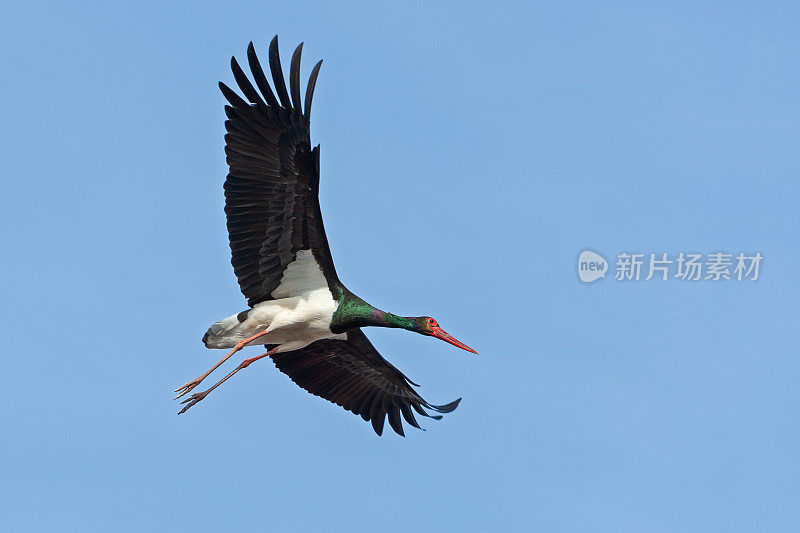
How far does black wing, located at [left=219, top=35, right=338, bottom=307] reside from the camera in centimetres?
Answer: 2114

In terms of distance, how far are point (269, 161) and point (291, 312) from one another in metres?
2.21

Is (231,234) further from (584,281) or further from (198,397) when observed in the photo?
(584,281)

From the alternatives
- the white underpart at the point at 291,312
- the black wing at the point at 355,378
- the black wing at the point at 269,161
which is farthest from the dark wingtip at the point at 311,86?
the black wing at the point at 355,378

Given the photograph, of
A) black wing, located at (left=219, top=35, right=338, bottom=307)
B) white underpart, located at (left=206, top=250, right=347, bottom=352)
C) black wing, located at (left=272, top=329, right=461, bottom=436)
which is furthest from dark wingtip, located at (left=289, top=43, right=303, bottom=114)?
black wing, located at (left=272, top=329, right=461, bottom=436)

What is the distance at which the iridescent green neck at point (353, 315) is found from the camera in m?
22.2

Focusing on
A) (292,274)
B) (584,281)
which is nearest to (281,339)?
(292,274)

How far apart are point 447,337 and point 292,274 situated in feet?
8.69

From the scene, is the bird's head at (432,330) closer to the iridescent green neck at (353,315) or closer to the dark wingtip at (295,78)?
the iridescent green neck at (353,315)

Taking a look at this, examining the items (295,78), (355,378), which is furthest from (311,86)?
(355,378)

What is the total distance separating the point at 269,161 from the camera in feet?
69.9

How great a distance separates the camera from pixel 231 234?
21.6 metres

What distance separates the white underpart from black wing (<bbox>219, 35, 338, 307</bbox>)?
2.12 ft

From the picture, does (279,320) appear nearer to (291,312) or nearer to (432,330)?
(291,312)

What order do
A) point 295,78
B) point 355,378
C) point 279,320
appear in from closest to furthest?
point 295,78
point 279,320
point 355,378
